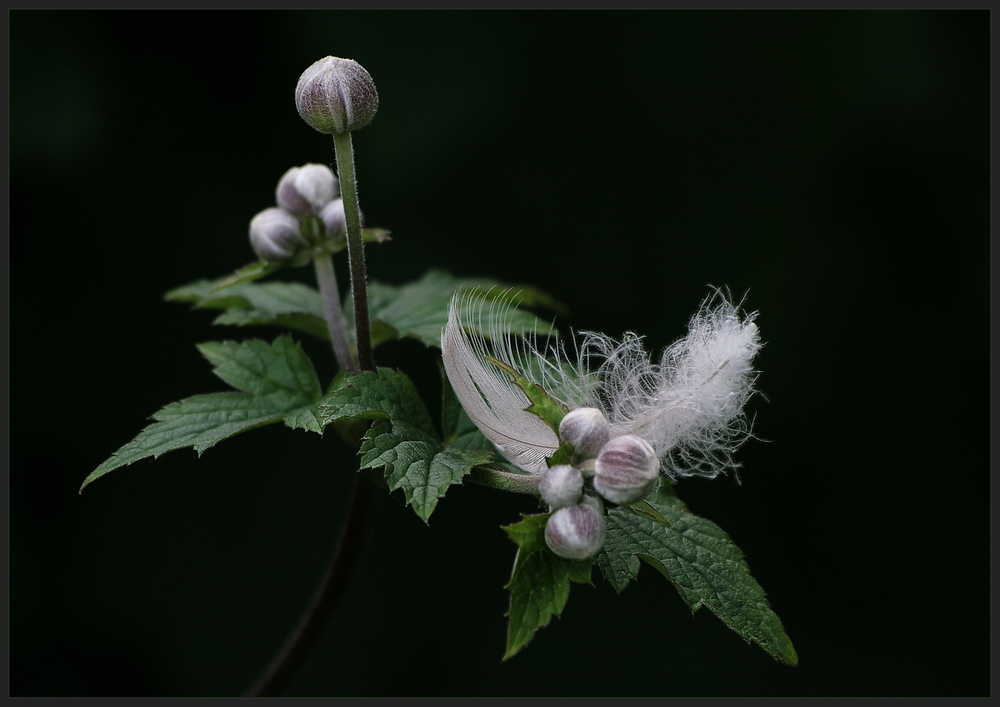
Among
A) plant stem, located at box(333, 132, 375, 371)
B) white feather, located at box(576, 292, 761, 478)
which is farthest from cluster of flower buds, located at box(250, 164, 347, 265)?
white feather, located at box(576, 292, 761, 478)

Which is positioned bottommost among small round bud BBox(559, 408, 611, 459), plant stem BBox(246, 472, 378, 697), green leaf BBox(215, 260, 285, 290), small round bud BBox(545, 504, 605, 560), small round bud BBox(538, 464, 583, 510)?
plant stem BBox(246, 472, 378, 697)

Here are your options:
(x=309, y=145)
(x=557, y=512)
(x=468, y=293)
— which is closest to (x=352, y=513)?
(x=468, y=293)

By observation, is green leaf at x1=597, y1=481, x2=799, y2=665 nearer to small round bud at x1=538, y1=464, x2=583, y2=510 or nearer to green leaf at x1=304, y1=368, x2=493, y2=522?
small round bud at x1=538, y1=464, x2=583, y2=510

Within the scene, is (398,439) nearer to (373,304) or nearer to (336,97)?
(336,97)

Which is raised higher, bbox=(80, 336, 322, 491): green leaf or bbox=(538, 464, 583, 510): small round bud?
bbox=(80, 336, 322, 491): green leaf

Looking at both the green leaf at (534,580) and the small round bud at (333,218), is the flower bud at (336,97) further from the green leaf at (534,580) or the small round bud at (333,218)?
the green leaf at (534,580)

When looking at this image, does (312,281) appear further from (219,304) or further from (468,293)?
(468,293)

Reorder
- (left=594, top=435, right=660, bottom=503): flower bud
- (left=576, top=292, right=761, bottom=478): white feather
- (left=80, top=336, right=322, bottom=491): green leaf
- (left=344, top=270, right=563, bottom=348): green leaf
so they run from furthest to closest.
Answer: (left=344, top=270, right=563, bottom=348): green leaf < (left=80, top=336, right=322, bottom=491): green leaf < (left=576, top=292, right=761, bottom=478): white feather < (left=594, top=435, right=660, bottom=503): flower bud
